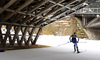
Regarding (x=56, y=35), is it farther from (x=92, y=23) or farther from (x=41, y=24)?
(x=41, y=24)

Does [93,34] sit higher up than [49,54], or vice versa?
[93,34]

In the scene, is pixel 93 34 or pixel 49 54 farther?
pixel 93 34

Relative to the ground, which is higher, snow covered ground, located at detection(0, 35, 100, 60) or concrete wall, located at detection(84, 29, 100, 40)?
concrete wall, located at detection(84, 29, 100, 40)

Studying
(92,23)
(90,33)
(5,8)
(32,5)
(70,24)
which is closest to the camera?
(5,8)

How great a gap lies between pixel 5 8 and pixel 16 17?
262 centimetres

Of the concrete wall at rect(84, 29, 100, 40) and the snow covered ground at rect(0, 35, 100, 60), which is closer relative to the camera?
the snow covered ground at rect(0, 35, 100, 60)

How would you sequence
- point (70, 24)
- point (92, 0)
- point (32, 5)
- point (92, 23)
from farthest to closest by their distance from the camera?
point (70, 24) < point (92, 23) < point (92, 0) < point (32, 5)

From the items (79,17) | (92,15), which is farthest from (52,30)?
(92,15)

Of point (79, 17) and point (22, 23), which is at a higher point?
point (79, 17)

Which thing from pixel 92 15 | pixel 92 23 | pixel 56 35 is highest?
pixel 92 15

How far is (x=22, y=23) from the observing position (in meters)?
12.7

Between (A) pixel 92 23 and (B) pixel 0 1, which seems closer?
(B) pixel 0 1

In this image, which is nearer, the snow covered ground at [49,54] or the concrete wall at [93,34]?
the snow covered ground at [49,54]

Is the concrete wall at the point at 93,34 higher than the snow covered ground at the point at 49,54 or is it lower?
higher
